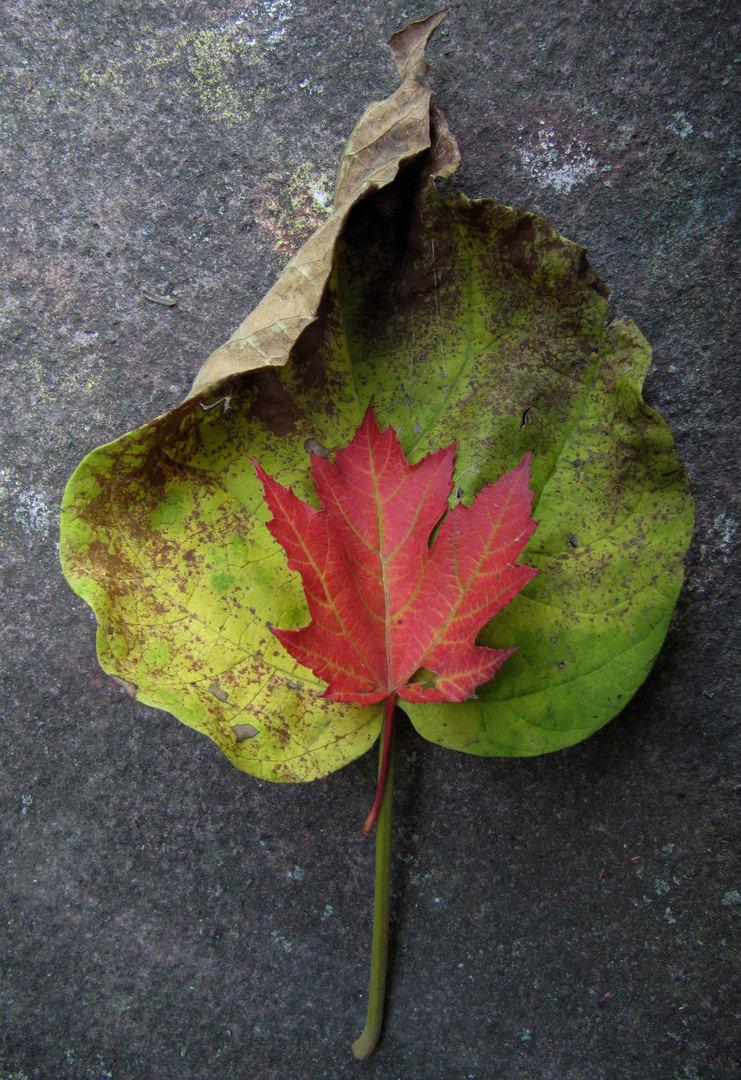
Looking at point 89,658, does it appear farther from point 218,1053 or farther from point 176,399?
point 218,1053

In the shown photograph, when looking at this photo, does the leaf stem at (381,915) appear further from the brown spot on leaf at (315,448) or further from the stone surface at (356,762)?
the brown spot on leaf at (315,448)

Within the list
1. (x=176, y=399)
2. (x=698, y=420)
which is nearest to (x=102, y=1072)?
(x=176, y=399)

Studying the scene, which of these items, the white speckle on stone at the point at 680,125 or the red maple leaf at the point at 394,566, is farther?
the white speckle on stone at the point at 680,125

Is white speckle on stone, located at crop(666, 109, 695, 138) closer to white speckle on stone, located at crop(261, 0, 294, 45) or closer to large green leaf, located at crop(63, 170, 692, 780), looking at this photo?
large green leaf, located at crop(63, 170, 692, 780)

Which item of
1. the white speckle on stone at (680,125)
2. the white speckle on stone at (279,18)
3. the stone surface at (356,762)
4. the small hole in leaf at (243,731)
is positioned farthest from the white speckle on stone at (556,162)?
the small hole in leaf at (243,731)

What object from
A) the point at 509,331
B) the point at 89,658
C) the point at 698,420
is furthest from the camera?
the point at 89,658

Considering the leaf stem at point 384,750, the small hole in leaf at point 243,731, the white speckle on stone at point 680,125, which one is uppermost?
the white speckle on stone at point 680,125
